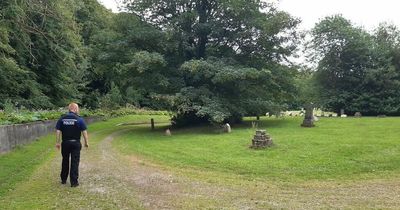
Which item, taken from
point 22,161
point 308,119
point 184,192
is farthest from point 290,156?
point 308,119

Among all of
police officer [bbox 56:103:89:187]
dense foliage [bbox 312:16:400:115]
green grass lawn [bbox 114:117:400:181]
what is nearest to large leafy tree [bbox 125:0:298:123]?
green grass lawn [bbox 114:117:400:181]

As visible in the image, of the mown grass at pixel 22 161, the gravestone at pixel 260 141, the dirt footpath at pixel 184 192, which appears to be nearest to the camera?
the dirt footpath at pixel 184 192

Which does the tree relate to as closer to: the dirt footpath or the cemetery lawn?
the cemetery lawn

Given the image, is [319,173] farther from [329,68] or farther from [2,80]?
[329,68]

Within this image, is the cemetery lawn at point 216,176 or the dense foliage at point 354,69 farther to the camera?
the dense foliage at point 354,69

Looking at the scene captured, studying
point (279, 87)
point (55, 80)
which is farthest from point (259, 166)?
point (55, 80)

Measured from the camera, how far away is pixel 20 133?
19047 millimetres

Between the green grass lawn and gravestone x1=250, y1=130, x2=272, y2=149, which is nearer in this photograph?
the green grass lawn

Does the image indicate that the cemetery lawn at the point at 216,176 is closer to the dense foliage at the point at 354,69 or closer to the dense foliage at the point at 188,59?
the dense foliage at the point at 188,59

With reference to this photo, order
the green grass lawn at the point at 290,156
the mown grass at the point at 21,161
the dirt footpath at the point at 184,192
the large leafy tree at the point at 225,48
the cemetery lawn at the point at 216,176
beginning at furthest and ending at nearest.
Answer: the large leafy tree at the point at 225,48 < the green grass lawn at the point at 290,156 < the mown grass at the point at 21,161 < the cemetery lawn at the point at 216,176 < the dirt footpath at the point at 184,192

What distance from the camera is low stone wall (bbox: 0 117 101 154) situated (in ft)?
54.1

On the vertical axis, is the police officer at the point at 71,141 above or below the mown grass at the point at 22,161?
above

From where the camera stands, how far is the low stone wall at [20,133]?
16484 mm

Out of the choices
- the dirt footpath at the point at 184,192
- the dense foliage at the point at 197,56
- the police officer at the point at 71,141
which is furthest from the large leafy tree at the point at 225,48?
the police officer at the point at 71,141
